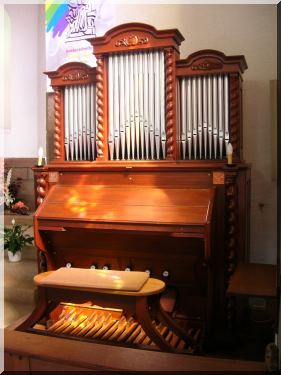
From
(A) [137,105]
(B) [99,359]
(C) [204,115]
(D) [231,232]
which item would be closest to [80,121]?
(A) [137,105]

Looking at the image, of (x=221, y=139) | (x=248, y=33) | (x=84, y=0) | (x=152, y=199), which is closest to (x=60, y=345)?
(x=152, y=199)

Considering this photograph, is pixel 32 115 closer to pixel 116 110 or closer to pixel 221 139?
pixel 116 110

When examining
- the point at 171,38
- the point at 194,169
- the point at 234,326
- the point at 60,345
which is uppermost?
the point at 171,38

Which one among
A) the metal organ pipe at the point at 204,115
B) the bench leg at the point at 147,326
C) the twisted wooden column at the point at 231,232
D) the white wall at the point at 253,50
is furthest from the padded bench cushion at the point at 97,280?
the white wall at the point at 253,50

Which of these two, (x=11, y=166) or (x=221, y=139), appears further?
(x=11, y=166)

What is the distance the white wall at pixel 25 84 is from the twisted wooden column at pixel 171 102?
9.14ft

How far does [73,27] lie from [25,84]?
50.6 inches

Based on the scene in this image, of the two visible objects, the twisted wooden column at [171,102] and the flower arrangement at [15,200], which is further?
the flower arrangement at [15,200]

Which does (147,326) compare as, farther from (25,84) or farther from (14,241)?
(25,84)

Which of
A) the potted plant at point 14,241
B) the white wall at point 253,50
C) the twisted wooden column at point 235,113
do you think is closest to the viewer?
the twisted wooden column at point 235,113

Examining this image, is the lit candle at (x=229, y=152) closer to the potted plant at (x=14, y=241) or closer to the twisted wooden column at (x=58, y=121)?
the twisted wooden column at (x=58, y=121)

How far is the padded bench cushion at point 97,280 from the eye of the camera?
3.03 m

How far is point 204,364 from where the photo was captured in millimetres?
2082

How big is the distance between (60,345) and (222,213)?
1886 millimetres
